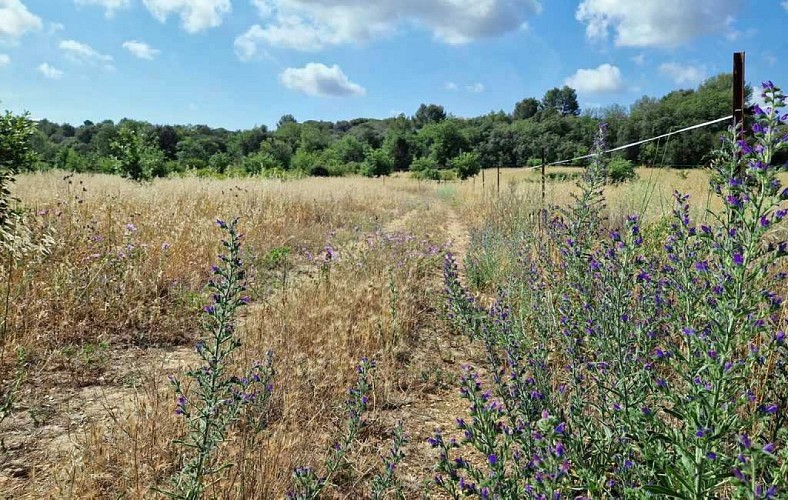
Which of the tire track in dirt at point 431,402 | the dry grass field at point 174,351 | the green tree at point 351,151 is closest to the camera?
the dry grass field at point 174,351

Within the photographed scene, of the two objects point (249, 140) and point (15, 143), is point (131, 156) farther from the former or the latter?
point (249, 140)

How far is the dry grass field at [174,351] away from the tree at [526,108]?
105837 millimetres

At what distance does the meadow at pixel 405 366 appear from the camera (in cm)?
134

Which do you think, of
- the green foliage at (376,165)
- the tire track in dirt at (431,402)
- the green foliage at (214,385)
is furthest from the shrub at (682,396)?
the green foliage at (376,165)

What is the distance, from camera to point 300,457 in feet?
6.79

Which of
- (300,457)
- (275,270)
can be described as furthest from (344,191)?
(300,457)

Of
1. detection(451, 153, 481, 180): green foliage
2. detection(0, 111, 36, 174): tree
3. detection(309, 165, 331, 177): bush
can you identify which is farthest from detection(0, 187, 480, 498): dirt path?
detection(309, 165, 331, 177): bush

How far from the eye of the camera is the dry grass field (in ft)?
6.54

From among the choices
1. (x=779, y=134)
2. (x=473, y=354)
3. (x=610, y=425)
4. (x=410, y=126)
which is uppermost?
(x=410, y=126)

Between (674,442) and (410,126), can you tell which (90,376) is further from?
(410,126)

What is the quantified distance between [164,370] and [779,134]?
356cm

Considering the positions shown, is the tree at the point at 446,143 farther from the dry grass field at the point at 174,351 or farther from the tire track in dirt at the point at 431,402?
the tire track in dirt at the point at 431,402

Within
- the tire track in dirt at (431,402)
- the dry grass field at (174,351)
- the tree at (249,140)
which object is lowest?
the tire track in dirt at (431,402)

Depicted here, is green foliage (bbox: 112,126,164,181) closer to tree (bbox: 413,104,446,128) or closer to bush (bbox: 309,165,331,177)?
bush (bbox: 309,165,331,177)
